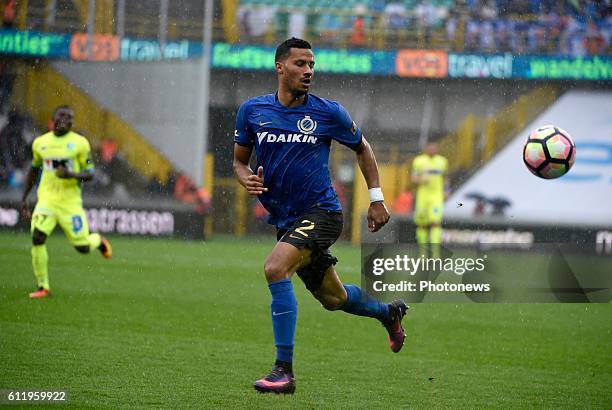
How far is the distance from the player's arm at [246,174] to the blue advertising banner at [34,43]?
52.2 ft

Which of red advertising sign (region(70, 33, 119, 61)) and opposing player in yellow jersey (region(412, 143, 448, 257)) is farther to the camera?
red advertising sign (region(70, 33, 119, 61))

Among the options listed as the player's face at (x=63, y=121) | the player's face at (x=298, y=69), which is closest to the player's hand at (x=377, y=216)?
the player's face at (x=298, y=69)

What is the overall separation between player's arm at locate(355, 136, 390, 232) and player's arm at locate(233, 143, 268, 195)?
0.65m

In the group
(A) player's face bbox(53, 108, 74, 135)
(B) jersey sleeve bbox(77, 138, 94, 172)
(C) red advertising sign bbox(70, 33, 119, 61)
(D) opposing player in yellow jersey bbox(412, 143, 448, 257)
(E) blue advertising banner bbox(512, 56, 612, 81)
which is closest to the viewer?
(A) player's face bbox(53, 108, 74, 135)

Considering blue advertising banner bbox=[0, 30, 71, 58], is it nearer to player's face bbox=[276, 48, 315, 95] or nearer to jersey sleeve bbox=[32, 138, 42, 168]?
jersey sleeve bbox=[32, 138, 42, 168]

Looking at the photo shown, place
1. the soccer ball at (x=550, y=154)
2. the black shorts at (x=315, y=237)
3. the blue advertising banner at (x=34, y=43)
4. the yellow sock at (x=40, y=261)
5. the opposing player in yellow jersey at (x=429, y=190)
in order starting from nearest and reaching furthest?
1. the black shorts at (x=315, y=237)
2. the soccer ball at (x=550, y=154)
3. the yellow sock at (x=40, y=261)
4. the opposing player in yellow jersey at (x=429, y=190)
5. the blue advertising banner at (x=34, y=43)

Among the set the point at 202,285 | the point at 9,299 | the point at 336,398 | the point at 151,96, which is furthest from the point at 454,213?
the point at 336,398

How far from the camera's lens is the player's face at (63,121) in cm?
1030

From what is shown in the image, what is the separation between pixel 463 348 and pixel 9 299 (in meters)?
4.54

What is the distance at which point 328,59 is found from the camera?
2252 centimetres

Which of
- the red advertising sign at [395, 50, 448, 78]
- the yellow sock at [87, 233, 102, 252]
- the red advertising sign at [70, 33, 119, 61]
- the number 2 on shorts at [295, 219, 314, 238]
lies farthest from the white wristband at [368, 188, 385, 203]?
the red advertising sign at [395, 50, 448, 78]

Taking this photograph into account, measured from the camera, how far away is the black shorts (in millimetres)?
5812

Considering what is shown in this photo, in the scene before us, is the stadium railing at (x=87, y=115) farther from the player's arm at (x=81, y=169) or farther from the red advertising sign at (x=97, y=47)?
the player's arm at (x=81, y=169)

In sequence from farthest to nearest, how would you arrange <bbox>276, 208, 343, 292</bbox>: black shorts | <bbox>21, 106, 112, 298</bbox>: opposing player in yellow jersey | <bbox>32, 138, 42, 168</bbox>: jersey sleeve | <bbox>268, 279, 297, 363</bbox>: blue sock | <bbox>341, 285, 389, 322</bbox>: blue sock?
1. <bbox>32, 138, 42, 168</bbox>: jersey sleeve
2. <bbox>21, 106, 112, 298</bbox>: opposing player in yellow jersey
3. <bbox>341, 285, 389, 322</bbox>: blue sock
4. <bbox>276, 208, 343, 292</bbox>: black shorts
5. <bbox>268, 279, 297, 363</bbox>: blue sock
